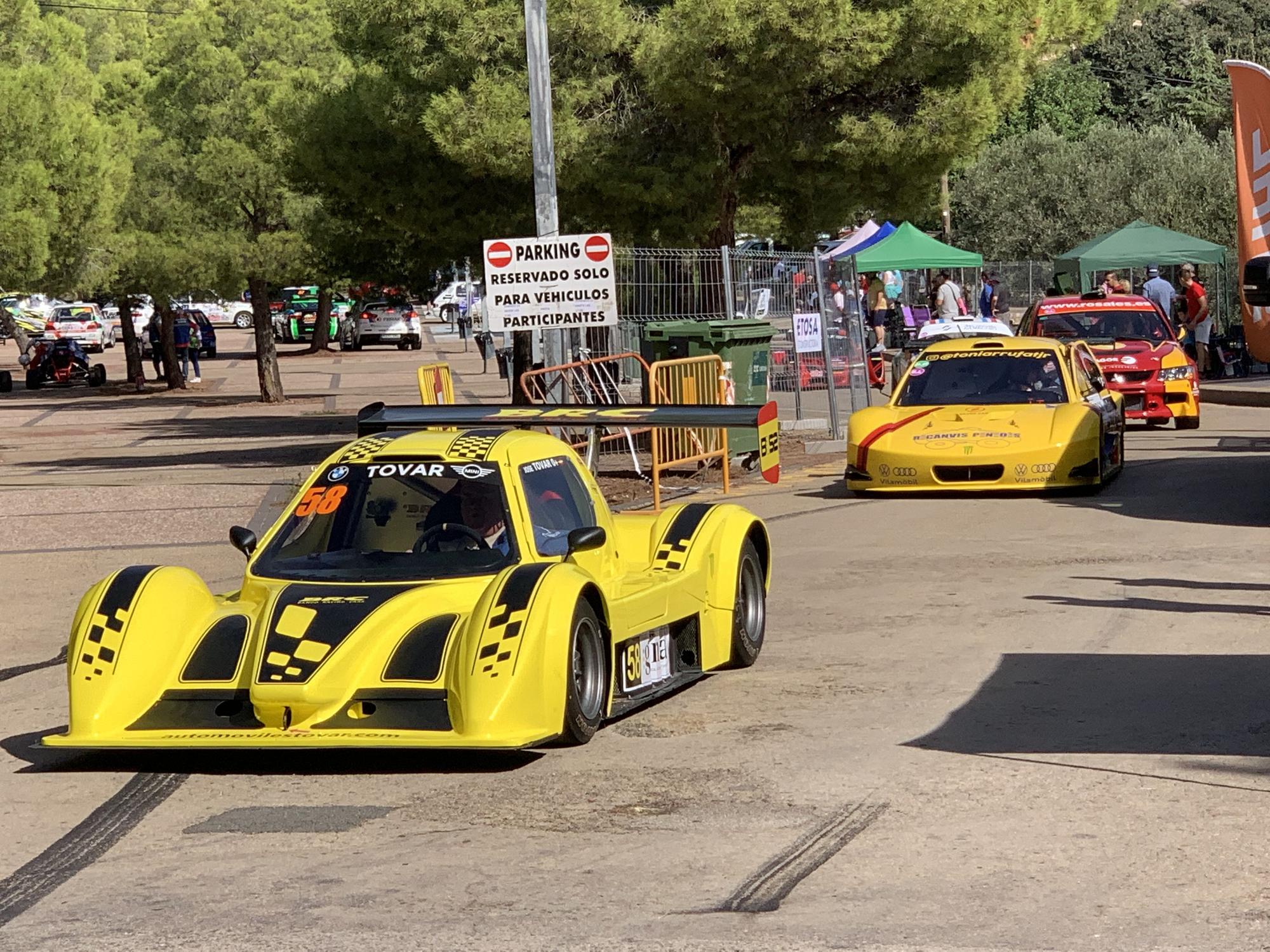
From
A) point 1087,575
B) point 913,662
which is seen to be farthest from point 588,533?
point 1087,575

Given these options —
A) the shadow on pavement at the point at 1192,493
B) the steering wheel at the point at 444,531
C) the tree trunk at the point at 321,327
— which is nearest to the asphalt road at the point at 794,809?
the steering wheel at the point at 444,531

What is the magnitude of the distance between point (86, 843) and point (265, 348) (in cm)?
3530

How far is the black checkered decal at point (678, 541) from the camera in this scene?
952 cm

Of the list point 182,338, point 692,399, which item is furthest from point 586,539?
point 182,338

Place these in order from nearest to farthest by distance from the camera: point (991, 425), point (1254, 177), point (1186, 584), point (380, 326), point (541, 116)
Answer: point (1186, 584)
point (1254, 177)
point (991, 425)
point (541, 116)
point (380, 326)

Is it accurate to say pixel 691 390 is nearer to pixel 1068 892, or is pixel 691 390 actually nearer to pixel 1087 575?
pixel 1087 575

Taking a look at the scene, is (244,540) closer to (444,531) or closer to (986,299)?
(444,531)

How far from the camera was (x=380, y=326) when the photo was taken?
218 feet

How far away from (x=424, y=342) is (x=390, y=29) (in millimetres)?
48530

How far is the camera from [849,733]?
26.9 ft

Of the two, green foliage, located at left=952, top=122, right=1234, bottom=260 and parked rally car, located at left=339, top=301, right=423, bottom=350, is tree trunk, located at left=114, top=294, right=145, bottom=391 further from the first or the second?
green foliage, located at left=952, top=122, right=1234, bottom=260

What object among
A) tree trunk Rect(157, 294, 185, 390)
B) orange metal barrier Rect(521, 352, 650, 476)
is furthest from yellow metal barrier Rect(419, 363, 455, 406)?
tree trunk Rect(157, 294, 185, 390)

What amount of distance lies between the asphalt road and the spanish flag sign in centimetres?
268

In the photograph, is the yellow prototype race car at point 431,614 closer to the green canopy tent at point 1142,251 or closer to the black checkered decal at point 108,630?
the black checkered decal at point 108,630
